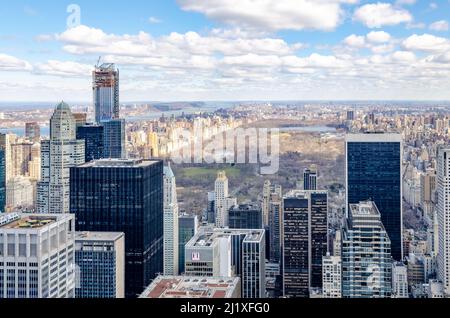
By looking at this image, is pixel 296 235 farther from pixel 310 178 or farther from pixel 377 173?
pixel 377 173

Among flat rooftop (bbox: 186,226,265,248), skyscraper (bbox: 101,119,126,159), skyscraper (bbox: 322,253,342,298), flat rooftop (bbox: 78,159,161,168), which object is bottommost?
skyscraper (bbox: 322,253,342,298)

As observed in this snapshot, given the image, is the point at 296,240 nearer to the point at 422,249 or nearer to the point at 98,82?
the point at 422,249

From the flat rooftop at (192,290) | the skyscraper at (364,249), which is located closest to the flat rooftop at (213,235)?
the skyscraper at (364,249)

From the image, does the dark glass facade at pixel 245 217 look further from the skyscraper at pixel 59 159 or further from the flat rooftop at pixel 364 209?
the skyscraper at pixel 59 159

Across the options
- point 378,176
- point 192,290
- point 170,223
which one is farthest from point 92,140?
point 192,290

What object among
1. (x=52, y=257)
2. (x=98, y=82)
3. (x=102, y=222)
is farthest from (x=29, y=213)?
(x=102, y=222)

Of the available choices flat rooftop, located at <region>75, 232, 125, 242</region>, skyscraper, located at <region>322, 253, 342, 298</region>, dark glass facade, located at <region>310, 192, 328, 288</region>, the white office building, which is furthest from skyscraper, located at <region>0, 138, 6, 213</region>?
dark glass facade, located at <region>310, 192, 328, 288</region>

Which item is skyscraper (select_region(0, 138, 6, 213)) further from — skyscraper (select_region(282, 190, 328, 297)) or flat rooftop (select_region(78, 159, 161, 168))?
skyscraper (select_region(282, 190, 328, 297))
